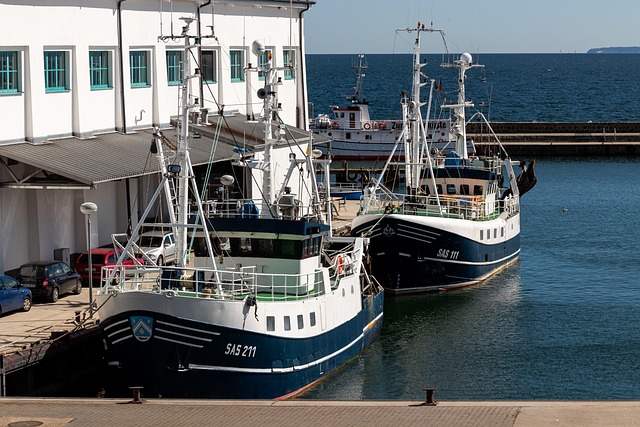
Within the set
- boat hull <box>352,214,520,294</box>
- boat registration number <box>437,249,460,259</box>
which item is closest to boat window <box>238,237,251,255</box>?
boat hull <box>352,214,520,294</box>

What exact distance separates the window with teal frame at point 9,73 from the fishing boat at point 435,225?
15.1 m

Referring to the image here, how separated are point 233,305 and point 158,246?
1482cm

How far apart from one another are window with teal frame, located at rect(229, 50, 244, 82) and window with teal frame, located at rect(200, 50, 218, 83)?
148 cm

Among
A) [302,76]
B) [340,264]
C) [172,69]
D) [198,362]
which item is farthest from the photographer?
[302,76]

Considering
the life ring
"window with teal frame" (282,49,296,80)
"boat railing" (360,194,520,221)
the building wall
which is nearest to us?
the life ring

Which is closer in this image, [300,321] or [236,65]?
[300,321]

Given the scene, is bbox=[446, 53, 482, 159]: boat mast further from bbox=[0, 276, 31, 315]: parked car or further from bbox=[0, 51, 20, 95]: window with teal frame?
bbox=[0, 276, 31, 315]: parked car

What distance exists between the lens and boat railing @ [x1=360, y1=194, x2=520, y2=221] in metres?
53.2

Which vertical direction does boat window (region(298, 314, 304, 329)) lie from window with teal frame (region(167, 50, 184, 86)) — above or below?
below

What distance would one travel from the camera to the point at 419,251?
5206cm

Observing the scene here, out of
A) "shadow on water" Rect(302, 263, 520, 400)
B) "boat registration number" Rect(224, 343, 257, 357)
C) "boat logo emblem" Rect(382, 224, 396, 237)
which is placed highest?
"boat logo emblem" Rect(382, 224, 396, 237)

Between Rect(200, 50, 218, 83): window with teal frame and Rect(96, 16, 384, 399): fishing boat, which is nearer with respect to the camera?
Rect(96, 16, 384, 399): fishing boat

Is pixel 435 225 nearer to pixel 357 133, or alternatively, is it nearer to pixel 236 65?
pixel 236 65

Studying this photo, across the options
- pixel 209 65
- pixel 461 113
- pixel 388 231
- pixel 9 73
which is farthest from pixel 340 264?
pixel 461 113
